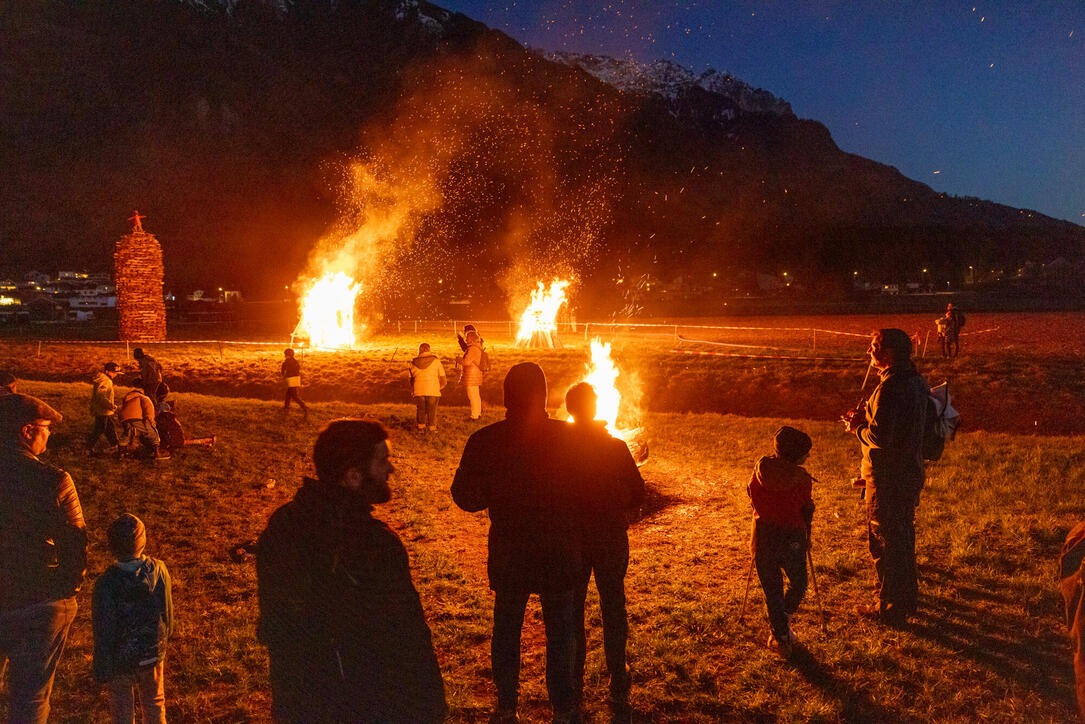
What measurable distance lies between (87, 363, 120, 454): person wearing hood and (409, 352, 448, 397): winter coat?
479 cm

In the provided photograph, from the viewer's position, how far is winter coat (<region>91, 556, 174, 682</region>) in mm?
2908

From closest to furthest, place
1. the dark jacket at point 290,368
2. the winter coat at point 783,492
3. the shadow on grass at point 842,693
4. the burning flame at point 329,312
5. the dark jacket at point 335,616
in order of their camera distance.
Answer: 1. the dark jacket at point 335,616
2. the shadow on grass at point 842,693
3. the winter coat at point 783,492
4. the dark jacket at point 290,368
5. the burning flame at point 329,312

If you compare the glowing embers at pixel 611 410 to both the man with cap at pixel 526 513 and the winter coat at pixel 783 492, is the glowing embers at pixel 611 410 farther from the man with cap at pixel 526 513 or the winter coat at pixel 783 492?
the man with cap at pixel 526 513

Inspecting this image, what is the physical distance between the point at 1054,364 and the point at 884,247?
101 m

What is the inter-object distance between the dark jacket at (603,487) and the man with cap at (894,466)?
2.12m

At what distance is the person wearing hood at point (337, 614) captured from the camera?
6.09 ft

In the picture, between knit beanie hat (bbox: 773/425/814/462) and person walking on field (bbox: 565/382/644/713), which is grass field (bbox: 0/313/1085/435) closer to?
knit beanie hat (bbox: 773/425/814/462)

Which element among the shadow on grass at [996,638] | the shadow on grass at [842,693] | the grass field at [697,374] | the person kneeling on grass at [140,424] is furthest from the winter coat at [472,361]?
the shadow on grass at [842,693]

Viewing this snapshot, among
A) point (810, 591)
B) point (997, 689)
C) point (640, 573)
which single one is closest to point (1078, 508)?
point (810, 591)

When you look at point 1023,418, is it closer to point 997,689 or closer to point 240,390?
point 997,689

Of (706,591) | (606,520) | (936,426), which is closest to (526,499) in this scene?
(606,520)

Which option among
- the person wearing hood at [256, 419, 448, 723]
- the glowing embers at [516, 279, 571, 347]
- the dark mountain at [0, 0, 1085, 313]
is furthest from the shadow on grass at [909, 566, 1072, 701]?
the dark mountain at [0, 0, 1085, 313]

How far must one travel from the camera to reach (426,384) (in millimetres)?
12164

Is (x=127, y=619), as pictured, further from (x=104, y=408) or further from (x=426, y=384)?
(x=426, y=384)
